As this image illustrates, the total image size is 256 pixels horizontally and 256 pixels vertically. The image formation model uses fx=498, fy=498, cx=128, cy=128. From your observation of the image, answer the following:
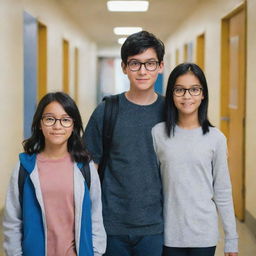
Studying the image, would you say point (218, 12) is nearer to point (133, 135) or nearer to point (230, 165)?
point (230, 165)

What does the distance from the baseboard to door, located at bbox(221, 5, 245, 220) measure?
0.20 metres

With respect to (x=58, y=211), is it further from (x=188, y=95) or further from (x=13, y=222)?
(x=188, y=95)

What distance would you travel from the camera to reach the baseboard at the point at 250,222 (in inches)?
171

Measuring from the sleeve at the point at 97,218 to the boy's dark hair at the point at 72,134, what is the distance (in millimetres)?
66

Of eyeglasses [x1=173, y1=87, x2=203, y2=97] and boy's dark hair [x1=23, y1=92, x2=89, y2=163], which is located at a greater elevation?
eyeglasses [x1=173, y1=87, x2=203, y2=97]

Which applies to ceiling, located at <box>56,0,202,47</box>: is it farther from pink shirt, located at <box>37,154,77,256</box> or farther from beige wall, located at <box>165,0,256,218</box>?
pink shirt, located at <box>37,154,77,256</box>

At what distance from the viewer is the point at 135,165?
1.84m

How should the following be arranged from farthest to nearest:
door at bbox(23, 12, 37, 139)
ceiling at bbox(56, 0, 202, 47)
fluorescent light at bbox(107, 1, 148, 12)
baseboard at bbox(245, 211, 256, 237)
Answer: ceiling at bbox(56, 0, 202, 47) → fluorescent light at bbox(107, 1, 148, 12) → door at bbox(23, 12, 37, 139) → baseboard at bbox(245, 211, 256, 237)

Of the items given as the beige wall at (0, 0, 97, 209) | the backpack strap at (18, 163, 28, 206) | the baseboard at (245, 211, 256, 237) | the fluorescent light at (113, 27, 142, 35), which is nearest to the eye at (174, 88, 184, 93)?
the backpack strap at (18, 163, 28, 206)

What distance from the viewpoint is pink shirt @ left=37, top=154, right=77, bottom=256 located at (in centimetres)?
172

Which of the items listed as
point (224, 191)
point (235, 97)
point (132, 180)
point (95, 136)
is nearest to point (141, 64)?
point (95, 136)

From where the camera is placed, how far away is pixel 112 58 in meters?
21.2

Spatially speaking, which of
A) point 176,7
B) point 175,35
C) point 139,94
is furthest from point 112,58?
point 139,94

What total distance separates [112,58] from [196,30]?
41.9 feet
